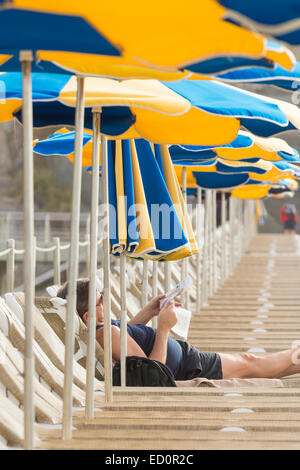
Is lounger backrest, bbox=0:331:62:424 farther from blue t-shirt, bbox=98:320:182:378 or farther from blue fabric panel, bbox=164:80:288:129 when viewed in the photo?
blue fabric panel, bbox=164:80:288:129

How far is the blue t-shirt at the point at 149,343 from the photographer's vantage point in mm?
5316

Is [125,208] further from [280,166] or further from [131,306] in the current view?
[280,166]

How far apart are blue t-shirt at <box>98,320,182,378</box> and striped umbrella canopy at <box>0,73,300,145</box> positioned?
1186 millimetres

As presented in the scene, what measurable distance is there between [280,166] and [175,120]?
5.31 metres

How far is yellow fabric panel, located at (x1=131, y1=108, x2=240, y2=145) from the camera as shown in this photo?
4.65 metres

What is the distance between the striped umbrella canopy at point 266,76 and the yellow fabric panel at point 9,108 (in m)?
1.08

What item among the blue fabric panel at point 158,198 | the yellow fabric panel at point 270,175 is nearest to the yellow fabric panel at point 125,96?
the blue fabric panel at point 158,198

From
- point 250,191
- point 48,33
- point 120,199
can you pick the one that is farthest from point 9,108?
point 250,191

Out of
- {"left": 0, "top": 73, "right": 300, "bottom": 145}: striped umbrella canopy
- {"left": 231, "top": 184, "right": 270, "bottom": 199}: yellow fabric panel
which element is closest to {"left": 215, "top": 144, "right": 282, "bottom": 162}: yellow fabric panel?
{"left": 0, "top": 73, "right": 300, "bottom": 145}: striped umbrella canopy

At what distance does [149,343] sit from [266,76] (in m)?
2.28

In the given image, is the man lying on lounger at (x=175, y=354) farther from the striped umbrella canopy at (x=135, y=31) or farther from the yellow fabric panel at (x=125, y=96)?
the striped umbrella canopy at (x=135, y=31)

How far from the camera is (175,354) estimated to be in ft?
17.5

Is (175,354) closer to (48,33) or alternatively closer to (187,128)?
(187,128)

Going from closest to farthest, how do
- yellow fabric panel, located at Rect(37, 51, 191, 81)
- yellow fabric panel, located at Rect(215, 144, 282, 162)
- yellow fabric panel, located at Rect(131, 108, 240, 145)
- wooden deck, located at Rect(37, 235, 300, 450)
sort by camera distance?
yellow fabric panel, located at Rect(37, 51, 191, 81)
wooden deck, located at Rect(37, 235, 300, 450)
yellow fabric panel, located at Rect(131, 108, 240, 145)
yellow fabric panel, located at Rect(215, 144, 282, 162)
